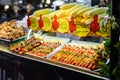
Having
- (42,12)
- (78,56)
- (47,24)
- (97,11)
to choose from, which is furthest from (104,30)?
(42,12)

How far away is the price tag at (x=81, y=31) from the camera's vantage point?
14.7ft

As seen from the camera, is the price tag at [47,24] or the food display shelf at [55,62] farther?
the price tag at [47,24]

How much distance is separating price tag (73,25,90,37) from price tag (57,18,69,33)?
0.20m

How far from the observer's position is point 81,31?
14.9ft

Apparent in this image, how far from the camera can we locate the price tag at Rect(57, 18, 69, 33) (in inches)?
189

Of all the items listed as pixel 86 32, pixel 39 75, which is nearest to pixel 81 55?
pixel 86 32

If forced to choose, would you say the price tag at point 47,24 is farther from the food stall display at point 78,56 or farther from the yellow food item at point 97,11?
the yellow food item at point 97,11

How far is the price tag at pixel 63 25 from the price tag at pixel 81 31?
0.20 meters

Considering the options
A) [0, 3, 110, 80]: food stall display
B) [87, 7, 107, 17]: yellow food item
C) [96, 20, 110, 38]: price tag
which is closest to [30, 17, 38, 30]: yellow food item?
[0, 3, 110, 80]: food stall display

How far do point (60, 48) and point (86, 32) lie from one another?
533mm

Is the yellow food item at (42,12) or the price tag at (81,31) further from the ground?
the yellow food item at (42,12)

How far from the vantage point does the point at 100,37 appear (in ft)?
14.2

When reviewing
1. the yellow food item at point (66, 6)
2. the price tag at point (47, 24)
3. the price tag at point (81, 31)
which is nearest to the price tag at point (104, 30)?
the price tag at point (81, 31)

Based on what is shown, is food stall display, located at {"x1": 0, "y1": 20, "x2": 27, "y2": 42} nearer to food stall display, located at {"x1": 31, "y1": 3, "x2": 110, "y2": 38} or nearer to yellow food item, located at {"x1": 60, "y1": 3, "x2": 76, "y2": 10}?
food stall display, located at {"x1": 31, "y1": 3, "x2": 110, "y2": 38}
